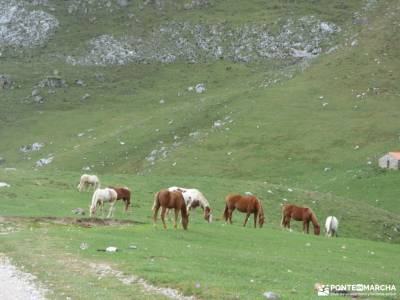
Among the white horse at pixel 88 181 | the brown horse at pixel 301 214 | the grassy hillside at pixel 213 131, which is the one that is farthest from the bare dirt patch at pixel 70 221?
the white horse at pixel 88 181

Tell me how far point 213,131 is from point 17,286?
58810 mm

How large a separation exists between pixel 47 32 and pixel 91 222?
9748cm

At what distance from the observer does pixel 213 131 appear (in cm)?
7525

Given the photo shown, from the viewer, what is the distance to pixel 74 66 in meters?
111

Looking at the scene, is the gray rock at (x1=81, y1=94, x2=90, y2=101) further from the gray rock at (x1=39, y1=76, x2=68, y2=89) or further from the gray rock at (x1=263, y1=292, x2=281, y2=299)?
the gray rock at (x1=263, y1=292, x2=281, y2=299)

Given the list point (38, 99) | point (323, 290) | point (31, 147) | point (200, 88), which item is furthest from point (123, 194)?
point (38, 99)

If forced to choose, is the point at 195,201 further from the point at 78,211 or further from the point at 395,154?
the point at 395,154

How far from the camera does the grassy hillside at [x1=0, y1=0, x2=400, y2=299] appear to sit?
22.1 m

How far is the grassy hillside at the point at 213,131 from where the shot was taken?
72.5 ft

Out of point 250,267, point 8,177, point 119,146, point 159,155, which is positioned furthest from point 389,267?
point 119,146

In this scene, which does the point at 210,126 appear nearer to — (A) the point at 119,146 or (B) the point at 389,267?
(A) the point at 119,146

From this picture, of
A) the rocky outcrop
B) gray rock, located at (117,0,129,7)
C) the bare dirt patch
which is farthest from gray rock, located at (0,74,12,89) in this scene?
the bare dirt patch

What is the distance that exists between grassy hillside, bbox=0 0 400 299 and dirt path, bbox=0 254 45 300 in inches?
21.4

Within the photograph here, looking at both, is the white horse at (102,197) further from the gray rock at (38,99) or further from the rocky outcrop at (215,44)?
the rocky outcrop at (215,44)
